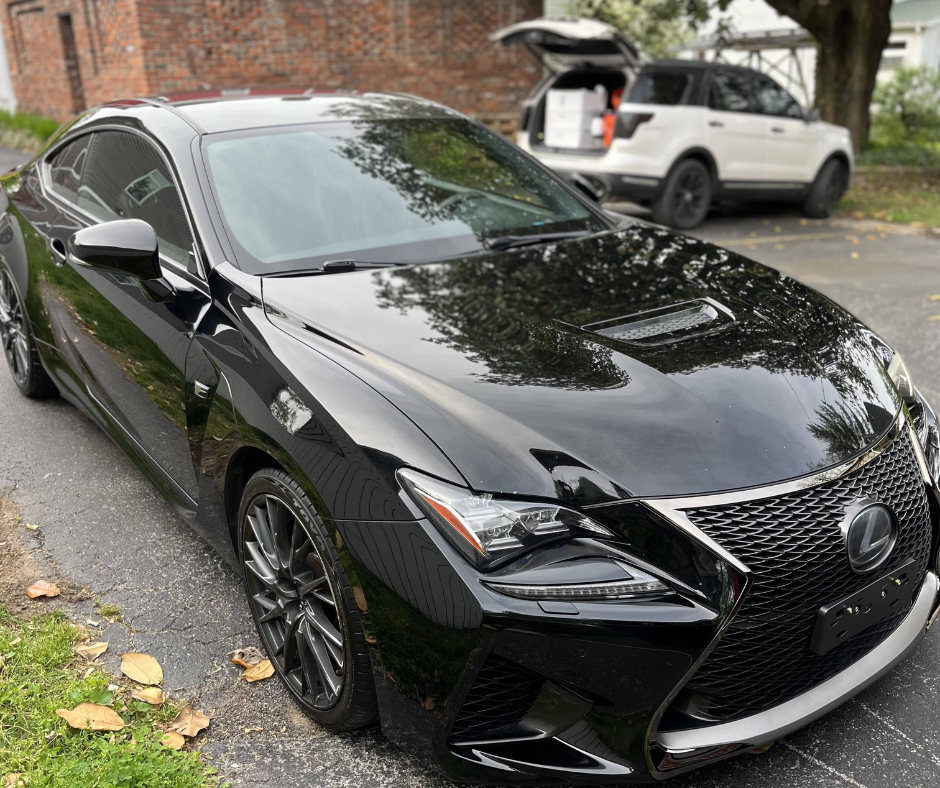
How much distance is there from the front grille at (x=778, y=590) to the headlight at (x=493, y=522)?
283mm

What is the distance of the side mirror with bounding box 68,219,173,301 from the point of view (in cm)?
286

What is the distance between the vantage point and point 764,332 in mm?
2648

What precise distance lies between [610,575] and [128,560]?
80.3 inches

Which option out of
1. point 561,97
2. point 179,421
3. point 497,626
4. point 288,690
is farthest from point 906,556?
point 561,97

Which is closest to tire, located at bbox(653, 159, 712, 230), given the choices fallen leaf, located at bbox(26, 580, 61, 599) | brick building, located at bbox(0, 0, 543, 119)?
brick building, located at bbox(0, 0, 543, 119)

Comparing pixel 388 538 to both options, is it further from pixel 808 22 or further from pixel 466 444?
pixel 808 22

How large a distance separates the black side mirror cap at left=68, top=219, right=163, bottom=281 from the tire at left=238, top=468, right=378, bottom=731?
0.87 meters

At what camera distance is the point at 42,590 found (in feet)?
10.1

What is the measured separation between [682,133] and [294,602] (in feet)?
26.2

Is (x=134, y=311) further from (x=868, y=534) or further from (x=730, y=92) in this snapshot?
(x=730, y=92)

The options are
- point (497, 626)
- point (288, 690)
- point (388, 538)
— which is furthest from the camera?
point (288, 690)

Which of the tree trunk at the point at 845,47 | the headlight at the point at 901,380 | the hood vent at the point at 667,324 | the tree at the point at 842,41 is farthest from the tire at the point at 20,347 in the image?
the tree trunk at the point at 845,47

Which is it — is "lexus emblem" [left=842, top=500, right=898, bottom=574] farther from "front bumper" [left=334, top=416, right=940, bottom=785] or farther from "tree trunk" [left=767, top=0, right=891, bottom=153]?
"tree trunk" [left=767, top=0, right=891, bottom=153]

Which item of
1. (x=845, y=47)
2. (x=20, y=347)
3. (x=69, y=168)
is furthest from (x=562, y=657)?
(x=845, y=47)
